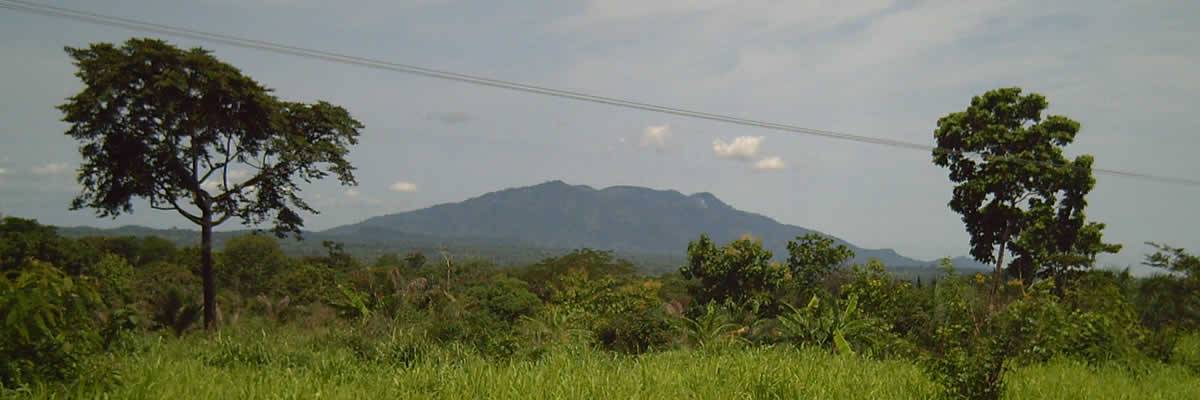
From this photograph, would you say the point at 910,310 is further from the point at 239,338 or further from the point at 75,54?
the point at 75,54

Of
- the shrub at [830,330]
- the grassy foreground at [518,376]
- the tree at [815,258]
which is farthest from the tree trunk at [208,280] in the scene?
the shrub at [830,330]

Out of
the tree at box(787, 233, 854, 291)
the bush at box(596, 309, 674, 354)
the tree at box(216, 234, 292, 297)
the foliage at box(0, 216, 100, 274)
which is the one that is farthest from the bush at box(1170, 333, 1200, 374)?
the tree at box(216, 234, 292, 297)

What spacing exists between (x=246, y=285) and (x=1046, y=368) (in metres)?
42.5

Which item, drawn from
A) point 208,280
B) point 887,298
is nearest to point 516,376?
point 887,298

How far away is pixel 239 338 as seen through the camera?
10930mm

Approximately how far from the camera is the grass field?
6.93 m

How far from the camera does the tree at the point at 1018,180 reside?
28.3 meters

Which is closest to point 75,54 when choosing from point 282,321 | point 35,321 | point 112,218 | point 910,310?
point 112,218

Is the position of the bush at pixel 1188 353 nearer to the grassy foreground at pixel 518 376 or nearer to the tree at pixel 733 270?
the grassy foreground at pixel 518 376

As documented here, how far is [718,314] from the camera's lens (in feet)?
49.6

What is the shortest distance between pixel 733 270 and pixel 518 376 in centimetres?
1504

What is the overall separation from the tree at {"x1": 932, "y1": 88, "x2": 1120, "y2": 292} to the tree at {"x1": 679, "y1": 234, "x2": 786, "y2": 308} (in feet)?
37.1

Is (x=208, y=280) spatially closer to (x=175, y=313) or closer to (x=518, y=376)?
(x=175, y=313)

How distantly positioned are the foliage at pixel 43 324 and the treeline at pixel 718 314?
0.01 metres
